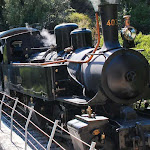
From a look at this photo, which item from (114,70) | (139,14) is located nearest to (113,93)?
(114,70)

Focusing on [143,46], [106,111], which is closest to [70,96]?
[106,111]

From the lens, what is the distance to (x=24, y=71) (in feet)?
24.2

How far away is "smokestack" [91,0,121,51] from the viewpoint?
529cm

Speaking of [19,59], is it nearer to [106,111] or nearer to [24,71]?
[24,71]

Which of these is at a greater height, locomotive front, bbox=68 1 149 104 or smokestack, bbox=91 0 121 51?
smokestack, bbox=91 0 121 51

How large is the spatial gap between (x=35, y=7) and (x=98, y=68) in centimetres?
1849

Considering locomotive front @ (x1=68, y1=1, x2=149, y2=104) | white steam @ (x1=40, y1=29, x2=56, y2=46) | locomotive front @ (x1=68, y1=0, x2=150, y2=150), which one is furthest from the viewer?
white steam @ (x1=40, y1=29, x2=56, y2=46)

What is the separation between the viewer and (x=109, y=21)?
532 cm

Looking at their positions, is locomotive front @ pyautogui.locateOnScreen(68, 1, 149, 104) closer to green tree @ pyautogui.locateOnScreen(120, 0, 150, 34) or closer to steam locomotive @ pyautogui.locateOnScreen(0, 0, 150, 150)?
steam locomotive @ pyautogui.locateOnScreen(0, 0, 150, 150)

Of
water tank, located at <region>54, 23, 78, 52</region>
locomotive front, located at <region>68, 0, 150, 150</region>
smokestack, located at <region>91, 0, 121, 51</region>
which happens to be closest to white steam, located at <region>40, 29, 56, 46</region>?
water tank, located at <region>54, 23, 78, 52</region>

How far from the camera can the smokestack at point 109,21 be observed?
5.29 m

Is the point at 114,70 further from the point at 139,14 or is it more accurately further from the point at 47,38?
the point at 139,14

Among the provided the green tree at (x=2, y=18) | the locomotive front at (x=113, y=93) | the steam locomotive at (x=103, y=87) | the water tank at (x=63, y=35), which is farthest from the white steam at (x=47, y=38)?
the green tree at (x=2, y=18)

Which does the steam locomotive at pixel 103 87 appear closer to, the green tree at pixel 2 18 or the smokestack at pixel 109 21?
the smokestack at pixel 109 21
